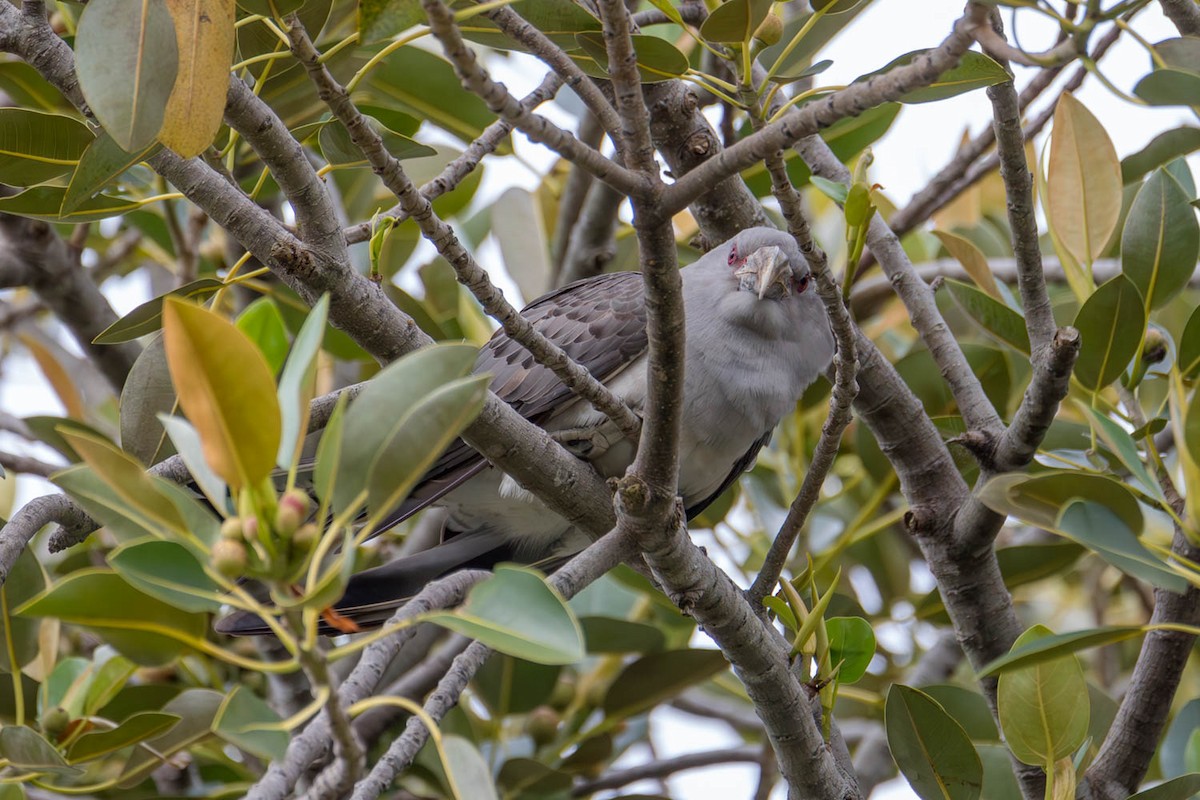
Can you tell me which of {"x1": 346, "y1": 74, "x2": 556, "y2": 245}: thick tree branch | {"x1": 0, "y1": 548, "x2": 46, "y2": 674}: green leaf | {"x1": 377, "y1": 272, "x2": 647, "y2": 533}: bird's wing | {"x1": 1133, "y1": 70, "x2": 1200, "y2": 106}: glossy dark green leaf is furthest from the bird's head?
{"x1": 0, "y1": 548, "x2": 46, "y2": 674}: green leaf

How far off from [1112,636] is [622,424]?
1051mm

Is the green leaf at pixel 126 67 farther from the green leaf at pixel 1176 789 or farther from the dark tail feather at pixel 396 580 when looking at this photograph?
the green leaf at pixel 1176 789

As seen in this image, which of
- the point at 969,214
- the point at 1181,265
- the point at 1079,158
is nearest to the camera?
A: the point at 1181,265

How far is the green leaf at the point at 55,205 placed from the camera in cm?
257

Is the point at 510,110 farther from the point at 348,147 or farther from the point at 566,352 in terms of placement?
the point at 566,352

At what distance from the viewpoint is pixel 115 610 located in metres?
1.82

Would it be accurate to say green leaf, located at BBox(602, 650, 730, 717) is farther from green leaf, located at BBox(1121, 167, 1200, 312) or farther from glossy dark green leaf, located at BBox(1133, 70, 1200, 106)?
glossy dark green leaf, located at BBox(1133, 70, 1200, 106)

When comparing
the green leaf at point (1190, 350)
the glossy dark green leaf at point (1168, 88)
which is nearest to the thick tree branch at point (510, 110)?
the glossy dark green leaf at point (1168, 88)

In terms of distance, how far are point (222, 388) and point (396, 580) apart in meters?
2.40

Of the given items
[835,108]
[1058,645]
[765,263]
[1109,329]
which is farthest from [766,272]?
[835,108]

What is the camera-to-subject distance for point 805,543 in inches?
173

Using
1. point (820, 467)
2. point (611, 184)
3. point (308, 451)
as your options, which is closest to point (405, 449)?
point (611, 184)

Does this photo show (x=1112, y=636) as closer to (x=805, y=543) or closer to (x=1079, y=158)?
(x=1079, y=158)

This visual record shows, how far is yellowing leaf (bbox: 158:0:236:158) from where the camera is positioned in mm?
1965
